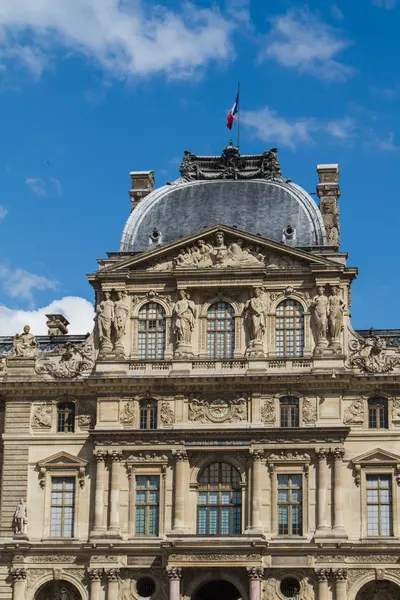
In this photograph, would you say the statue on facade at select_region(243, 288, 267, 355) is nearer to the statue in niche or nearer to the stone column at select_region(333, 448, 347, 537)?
the statue in niche

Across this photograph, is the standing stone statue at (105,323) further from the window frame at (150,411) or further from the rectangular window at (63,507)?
the rectangular window at (63,507)

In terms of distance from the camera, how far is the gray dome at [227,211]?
67750 millimetres

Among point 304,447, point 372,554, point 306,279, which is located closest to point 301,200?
point 306,279

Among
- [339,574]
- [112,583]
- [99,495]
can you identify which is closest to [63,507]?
[99,495]

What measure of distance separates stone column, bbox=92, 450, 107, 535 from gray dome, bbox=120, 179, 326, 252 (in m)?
10.3

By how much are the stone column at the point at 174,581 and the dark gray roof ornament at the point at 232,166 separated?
19.8 meters

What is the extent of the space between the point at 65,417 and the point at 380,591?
1610 centimetres

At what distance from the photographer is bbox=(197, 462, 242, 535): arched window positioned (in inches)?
2486

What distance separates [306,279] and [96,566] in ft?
52.0

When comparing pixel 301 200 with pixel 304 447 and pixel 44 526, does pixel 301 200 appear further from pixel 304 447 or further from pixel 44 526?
pixel 44 526

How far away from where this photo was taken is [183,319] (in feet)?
214

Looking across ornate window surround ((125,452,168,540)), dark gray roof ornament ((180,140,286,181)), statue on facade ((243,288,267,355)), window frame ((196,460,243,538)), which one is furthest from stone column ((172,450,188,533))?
dark gray roof ornament ((180,140,286,181))

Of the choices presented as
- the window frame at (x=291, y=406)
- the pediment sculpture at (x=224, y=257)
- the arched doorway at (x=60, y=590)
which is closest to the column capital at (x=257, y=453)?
the window frame at (x=291, y=406)

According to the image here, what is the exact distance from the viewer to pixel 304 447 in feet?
207
